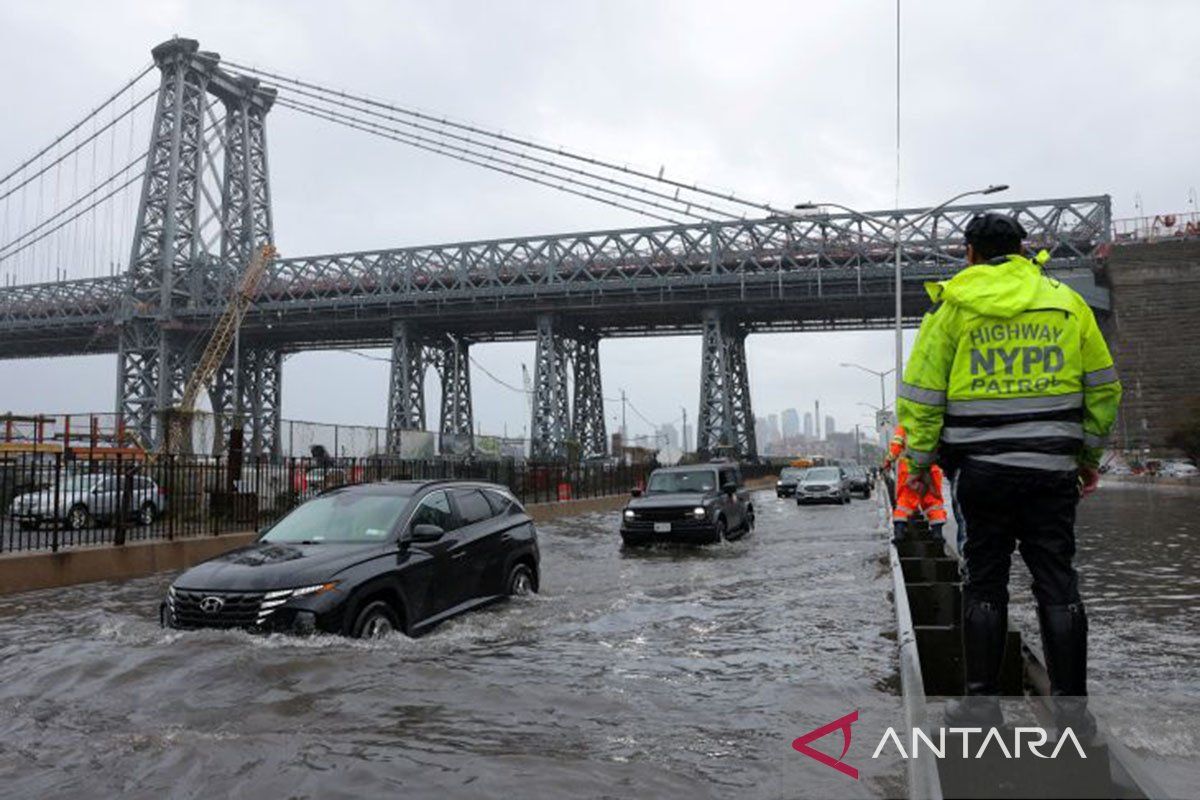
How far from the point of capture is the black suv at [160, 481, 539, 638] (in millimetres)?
6742

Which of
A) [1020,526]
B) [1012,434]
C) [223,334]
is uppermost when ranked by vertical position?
[223,334]

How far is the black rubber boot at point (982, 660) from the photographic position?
3.59m

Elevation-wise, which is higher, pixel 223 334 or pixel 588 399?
pixel 223 334

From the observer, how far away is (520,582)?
386 inches

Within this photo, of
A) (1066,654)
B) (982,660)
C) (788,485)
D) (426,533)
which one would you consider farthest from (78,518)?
(788,485)

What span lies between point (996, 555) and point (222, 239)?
7637 cm

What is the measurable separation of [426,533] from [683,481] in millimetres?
11210

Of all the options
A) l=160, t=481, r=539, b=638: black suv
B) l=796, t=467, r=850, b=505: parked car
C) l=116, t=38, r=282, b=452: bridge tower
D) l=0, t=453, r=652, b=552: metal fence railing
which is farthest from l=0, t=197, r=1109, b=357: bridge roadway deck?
l=160, t=481, r=539, b=638: black suv

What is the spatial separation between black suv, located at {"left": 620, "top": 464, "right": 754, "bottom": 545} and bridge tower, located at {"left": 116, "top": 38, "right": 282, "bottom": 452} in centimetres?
5172

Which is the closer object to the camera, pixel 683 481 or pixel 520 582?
pixel 520 582

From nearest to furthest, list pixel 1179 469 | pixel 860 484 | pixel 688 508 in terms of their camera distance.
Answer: pixel 688 508, pixel 860 484, pixel 1179 469

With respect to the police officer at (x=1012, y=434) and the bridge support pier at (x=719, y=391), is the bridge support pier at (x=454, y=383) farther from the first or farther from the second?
the police officer at (x=1012, y=434)

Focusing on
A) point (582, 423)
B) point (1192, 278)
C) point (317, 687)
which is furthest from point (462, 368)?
point (317, 687)

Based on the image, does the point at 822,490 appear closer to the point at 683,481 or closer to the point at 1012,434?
the point at 683,481
